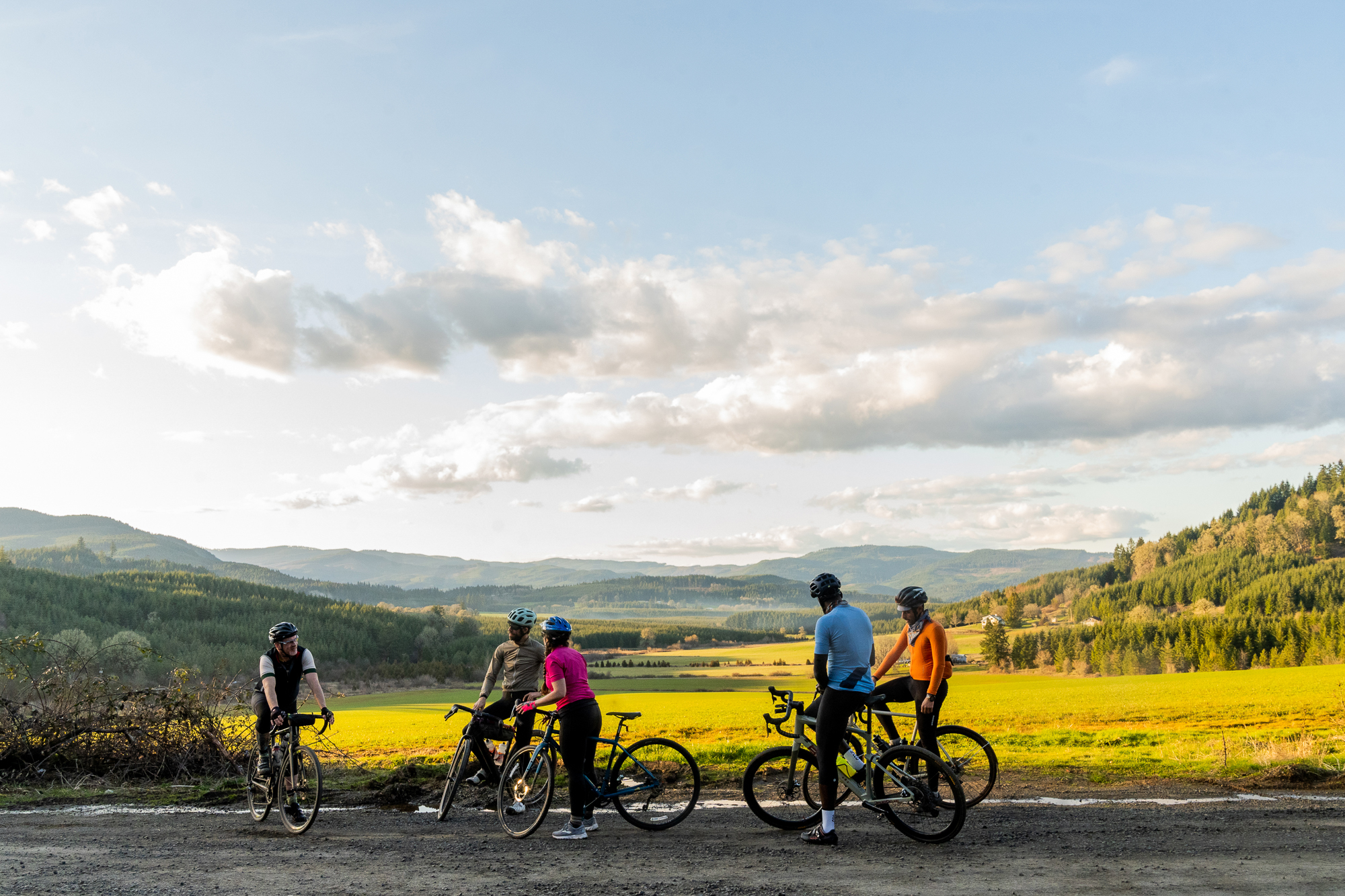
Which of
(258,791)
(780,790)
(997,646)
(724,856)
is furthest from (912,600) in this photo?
(997,646)

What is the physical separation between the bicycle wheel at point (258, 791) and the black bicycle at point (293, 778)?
0.05 feet

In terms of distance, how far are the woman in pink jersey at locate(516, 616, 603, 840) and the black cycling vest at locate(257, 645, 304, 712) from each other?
3552 mm

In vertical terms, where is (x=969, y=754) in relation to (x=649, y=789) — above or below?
above

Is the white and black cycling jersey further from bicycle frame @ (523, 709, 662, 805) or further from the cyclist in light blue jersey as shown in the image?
the cyclist in light blue jersey

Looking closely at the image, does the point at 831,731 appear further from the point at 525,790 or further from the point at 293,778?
the point at 293,778

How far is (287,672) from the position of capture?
10984 mm

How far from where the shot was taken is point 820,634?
862 cm

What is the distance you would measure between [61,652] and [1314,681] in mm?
61378

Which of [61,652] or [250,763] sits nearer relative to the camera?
[250,763]

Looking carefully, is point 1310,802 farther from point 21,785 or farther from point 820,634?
point 21,785

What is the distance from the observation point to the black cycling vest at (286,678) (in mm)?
10867

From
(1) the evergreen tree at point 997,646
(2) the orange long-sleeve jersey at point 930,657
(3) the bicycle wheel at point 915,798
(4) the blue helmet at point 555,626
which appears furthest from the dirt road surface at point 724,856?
(1) the evergreen tree at point 997,646

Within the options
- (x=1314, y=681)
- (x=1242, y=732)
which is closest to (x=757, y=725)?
(x=1242, y=732)

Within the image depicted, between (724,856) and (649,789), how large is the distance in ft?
5.27
